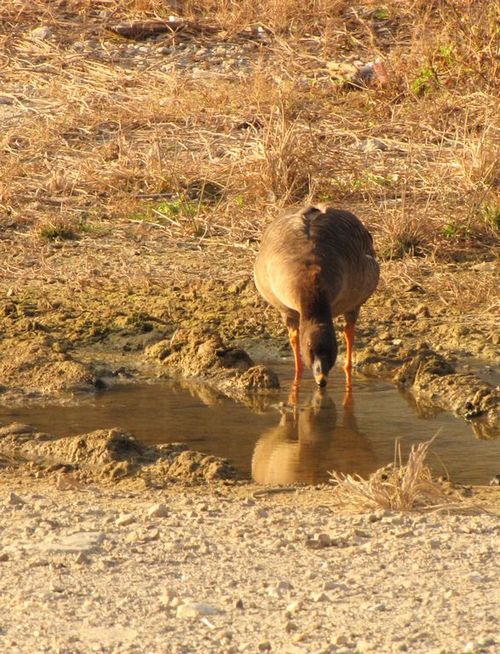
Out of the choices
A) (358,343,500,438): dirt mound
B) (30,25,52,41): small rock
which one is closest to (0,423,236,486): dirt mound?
(358,343,500,438): dirt mound

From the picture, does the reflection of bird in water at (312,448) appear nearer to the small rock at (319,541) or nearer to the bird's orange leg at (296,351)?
the bird's orange leg at (296,351)

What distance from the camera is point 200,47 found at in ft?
51.2

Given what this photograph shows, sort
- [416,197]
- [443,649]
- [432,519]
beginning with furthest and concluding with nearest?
[416,197], [432,519], [443,649]

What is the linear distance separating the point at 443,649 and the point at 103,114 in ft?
32.6

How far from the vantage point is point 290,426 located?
25.4ft

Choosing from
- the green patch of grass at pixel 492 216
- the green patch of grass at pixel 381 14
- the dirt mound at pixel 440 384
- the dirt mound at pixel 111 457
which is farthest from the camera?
the green patch of grass at pixel 381 14

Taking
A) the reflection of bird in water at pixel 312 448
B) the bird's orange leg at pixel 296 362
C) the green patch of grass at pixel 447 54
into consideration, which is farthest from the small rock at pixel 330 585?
the green patch of grass at pixel 447 54

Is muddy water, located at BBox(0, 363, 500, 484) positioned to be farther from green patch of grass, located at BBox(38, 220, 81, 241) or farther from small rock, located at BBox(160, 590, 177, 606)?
green patch of grass, located at BBox(38, 220, 81, 241)

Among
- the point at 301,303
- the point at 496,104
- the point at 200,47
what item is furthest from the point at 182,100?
the point at 301,303

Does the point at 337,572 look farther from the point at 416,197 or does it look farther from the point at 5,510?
the point at 416,197

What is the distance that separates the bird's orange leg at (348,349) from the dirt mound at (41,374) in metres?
1.53

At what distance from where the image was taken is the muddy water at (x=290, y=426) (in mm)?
7020

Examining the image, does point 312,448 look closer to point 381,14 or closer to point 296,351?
point 296,351

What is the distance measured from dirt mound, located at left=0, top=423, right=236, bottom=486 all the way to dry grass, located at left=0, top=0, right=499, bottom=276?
4238 mm
